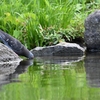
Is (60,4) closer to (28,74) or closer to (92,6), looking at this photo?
(92,6)

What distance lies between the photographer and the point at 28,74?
6602mm

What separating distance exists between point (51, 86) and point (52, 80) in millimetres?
505

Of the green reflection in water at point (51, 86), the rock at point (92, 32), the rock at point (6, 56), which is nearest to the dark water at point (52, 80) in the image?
the green reflection in water at point (51, 86)

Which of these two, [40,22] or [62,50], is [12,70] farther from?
[40,22]

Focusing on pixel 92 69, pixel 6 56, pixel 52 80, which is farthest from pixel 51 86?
pixel 6 56

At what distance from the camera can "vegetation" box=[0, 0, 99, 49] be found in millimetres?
10055

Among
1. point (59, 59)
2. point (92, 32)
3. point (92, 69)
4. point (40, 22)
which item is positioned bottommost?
point (92, 69)

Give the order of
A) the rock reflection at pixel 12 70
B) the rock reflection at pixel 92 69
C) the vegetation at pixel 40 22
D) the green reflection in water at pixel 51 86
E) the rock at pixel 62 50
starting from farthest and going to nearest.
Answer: the vegetation at pixel 40 22, the rock at pixel 62 50, the rock reflection at pixel 12 70, the rock reflection at pixel 92 69, the green reflection in water at pixel 51 86

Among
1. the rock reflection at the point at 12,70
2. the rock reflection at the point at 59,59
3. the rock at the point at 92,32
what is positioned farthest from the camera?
the rock at the point at 92,32

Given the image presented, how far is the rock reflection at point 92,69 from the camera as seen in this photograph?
5.75 m

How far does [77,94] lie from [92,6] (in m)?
7.97

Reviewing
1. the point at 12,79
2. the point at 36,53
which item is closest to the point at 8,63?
the point at 36,53

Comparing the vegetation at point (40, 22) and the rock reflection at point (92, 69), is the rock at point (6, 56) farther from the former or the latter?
the vegetation at point (40, 22)

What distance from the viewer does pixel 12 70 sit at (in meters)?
7.09
